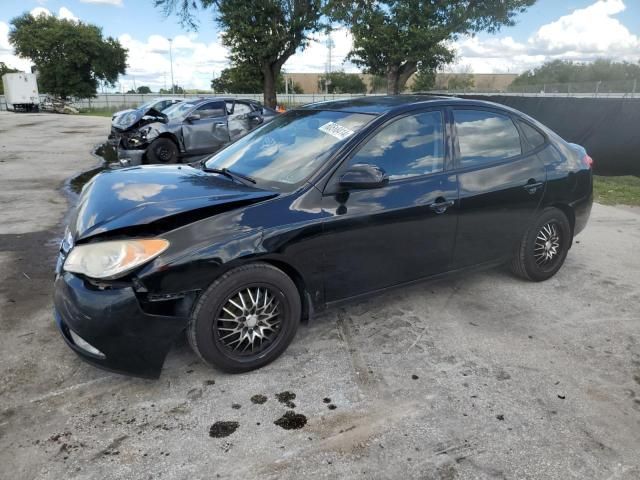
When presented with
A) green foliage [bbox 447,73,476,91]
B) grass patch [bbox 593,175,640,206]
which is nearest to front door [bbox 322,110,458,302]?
grass patch [bbox 593,175,640,206]

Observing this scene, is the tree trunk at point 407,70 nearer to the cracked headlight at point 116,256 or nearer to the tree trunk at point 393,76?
the tree trunk at point 393,76

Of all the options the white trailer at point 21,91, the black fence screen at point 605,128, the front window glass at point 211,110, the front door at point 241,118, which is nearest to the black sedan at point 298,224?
the black fence screen at point 605,128

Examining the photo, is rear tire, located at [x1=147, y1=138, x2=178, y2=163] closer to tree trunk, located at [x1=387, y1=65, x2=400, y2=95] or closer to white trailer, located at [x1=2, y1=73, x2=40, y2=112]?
tree trunk, located at [x1=387, y1=65, x2=400, y2=95]

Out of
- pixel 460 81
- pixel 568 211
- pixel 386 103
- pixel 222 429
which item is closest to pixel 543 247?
pixel 568 211

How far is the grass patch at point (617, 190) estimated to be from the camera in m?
8.18

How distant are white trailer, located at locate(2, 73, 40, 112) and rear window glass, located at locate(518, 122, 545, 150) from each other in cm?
4540

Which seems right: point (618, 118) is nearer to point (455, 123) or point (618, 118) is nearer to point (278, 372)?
point (455, 123)

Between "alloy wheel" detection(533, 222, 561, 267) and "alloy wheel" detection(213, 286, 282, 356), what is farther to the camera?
"alloy wheel" detection(533, 222, 561, 267)

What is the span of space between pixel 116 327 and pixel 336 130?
192 cm

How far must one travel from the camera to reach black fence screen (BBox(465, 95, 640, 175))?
9.58 m

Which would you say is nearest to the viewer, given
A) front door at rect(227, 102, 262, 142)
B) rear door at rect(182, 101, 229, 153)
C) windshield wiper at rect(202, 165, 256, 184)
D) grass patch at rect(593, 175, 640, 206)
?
windshield wiper at rect(202, 165, 256, 184)

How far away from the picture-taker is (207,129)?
1156cm

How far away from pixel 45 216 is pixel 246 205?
16.2ft

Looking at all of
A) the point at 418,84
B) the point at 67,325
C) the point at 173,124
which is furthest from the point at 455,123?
the point at 418,84
